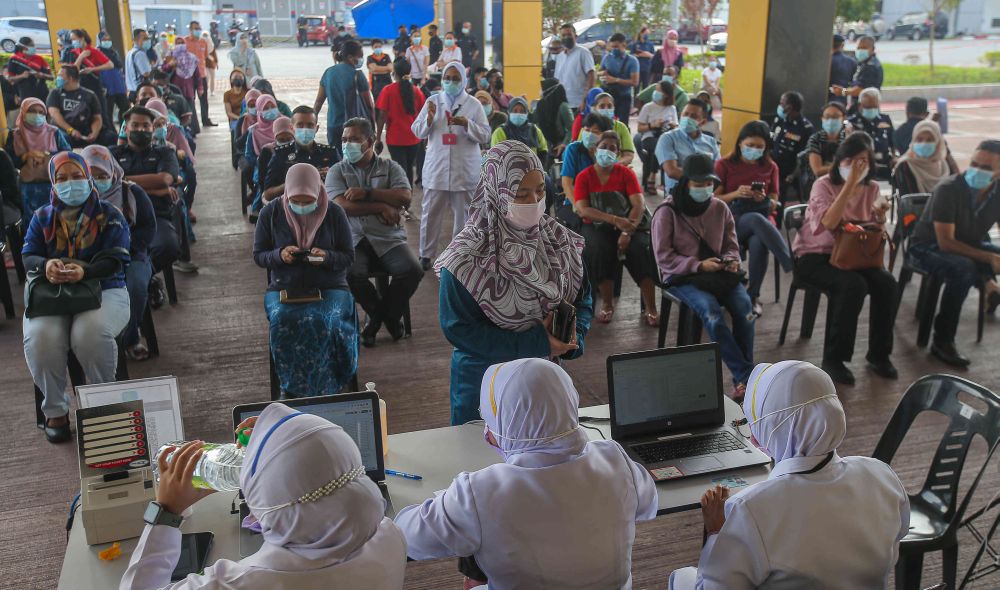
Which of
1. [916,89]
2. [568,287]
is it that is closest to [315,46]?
[916,89]

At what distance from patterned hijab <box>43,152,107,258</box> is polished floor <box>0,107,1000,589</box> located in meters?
1.01

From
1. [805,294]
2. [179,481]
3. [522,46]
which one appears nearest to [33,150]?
[179,481]

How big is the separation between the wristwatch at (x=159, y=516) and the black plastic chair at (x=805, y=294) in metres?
4.41

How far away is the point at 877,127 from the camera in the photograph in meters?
8.70

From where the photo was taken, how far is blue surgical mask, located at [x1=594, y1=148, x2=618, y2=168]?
241 inches

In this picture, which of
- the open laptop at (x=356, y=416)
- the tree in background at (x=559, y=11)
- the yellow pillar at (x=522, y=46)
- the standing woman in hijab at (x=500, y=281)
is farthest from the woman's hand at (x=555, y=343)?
the tree in background at (x=559, y=11)

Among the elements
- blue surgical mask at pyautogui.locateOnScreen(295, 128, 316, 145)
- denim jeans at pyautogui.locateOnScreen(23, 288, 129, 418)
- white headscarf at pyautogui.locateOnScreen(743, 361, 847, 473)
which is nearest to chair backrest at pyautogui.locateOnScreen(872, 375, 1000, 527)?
white headscarf at pyautogui.locateOnScreen(743, 361, 847, 473)

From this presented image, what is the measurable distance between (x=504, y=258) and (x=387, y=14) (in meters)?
11.0

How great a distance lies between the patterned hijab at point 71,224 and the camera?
4531mm

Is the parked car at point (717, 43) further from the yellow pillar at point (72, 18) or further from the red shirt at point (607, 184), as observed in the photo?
the red shirt at point (607, 184)

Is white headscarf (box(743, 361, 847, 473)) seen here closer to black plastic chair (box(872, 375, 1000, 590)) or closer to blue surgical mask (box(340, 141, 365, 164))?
black plastic chair (box(872, 375, 1000, 590))

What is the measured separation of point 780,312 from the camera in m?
6.46

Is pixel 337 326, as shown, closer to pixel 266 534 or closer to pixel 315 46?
pixel 266 534

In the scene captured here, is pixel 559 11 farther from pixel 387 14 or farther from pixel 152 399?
pixel 152 399
